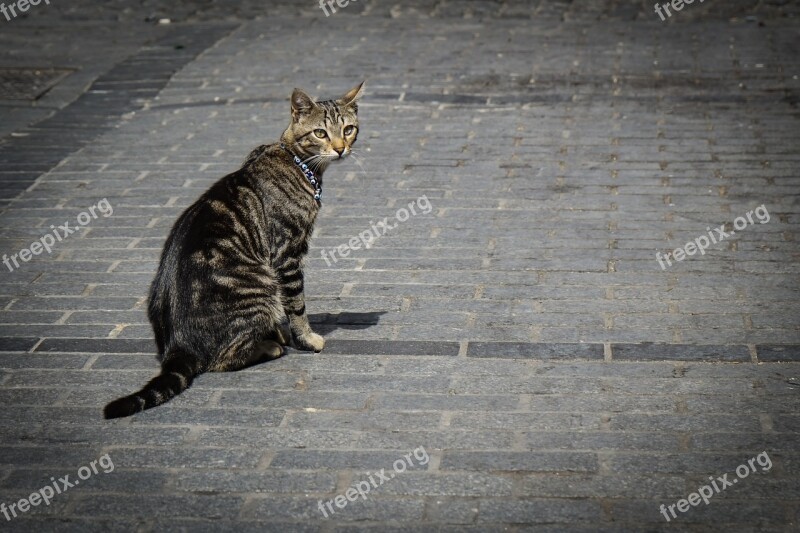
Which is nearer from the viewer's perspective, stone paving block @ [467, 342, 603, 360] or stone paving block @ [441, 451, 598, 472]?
stone paving block @ [441, 451, 598, 472]

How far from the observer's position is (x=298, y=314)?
6.28m

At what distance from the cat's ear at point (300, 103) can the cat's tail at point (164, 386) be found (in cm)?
162

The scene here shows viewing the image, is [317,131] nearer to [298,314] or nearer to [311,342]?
[298,314]

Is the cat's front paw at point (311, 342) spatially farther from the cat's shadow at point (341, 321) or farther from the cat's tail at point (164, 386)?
the cat's tail at point (164, 386)

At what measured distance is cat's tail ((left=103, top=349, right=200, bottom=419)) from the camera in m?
5.49

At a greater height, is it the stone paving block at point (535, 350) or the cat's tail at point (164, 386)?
the cat's tail at point (164, 386)

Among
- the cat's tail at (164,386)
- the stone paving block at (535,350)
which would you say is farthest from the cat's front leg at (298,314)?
the stone paving block at (535,350)

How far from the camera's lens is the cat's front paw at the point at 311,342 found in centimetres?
632

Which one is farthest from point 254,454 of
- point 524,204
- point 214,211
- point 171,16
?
point 171,16

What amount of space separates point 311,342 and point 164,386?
994 millimetres

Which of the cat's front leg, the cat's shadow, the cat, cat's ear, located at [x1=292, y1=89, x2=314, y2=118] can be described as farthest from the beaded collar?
the cat's shadow

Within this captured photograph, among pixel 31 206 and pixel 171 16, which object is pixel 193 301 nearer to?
pixel 31 206

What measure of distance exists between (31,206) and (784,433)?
6.35 meters

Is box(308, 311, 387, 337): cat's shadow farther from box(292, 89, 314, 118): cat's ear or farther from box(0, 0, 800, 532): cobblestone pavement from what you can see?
box(292, 89, 314, 118): cat's ear
